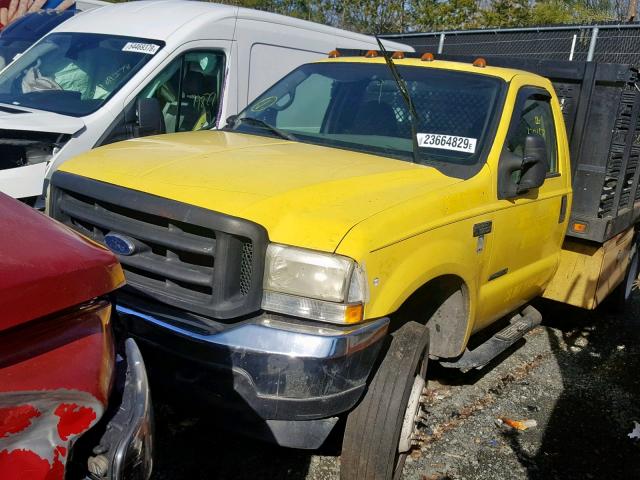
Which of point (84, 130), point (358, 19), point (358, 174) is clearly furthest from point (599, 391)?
point (358, 19)

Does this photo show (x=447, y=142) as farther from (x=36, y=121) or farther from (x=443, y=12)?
(x=443, y=12)

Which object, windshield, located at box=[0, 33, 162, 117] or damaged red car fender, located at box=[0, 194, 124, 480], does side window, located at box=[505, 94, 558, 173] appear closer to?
damaged red car fender, located at box=[0, 194, 124, 480]

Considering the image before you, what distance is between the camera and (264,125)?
4.40 m

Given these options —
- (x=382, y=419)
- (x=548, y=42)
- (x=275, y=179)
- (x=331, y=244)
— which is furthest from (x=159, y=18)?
(x=548, y=42)

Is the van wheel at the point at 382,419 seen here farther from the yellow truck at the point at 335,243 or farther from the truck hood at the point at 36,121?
the truck hood at the point at 36,121

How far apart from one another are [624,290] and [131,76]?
500 centimetres

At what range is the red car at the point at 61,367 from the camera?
1596mm

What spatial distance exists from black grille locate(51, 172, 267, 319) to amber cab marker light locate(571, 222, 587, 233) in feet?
10.1

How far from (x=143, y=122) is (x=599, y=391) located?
12.9ft

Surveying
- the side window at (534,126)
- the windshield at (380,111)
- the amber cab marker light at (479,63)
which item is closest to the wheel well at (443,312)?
the windshield at (380,111)

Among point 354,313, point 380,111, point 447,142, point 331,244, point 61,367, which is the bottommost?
point 354,313

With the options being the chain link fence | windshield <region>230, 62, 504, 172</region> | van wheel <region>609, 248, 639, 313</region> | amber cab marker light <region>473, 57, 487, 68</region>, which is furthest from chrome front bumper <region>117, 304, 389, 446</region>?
the chain link fence

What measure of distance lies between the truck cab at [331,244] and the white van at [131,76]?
4.93 feet

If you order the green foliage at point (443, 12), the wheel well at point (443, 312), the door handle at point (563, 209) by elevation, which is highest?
the green foliage at point (443, 12)
